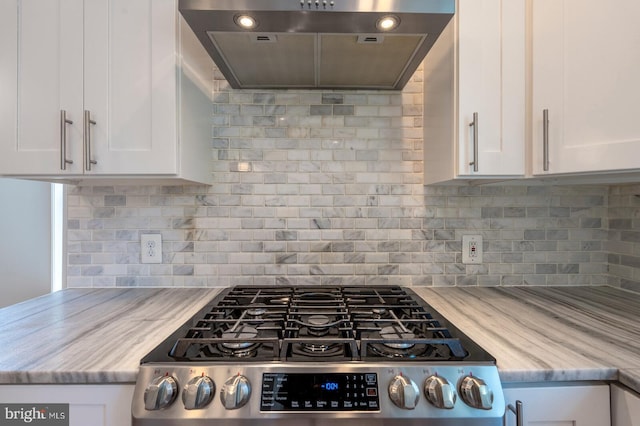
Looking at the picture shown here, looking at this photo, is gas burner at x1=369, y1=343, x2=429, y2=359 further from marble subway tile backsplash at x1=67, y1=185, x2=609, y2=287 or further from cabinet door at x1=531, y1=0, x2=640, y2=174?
cabinet door at x1=531, y1=0, x2=640, y2=174

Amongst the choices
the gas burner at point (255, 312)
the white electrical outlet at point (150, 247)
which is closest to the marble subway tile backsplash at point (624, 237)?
the gas burner at point (255, 312)

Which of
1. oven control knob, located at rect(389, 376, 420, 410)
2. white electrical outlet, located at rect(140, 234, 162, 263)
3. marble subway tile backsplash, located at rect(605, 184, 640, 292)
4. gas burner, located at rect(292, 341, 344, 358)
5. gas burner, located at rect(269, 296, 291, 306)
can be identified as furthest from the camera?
white electrical outlet, located at rect(140, 234, 162, 263)

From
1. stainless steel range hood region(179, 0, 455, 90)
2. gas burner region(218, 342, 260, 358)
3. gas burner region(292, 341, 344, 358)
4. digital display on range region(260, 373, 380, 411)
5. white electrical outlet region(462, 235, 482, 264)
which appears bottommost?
digital display on range region(260, 373, 380, 411)

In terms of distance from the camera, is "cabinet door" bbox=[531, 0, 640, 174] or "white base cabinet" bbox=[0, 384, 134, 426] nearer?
"white base cabinet" bbox=[0, 384, 134, 426]

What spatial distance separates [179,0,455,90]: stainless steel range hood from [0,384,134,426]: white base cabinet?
1.04 metres

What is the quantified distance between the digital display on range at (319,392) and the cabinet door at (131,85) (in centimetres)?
82

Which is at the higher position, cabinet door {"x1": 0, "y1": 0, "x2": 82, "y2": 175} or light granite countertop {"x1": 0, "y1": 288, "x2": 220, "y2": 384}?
cabinet door {"x1": 0, "y1": 0, "x2": 82, "y2": 175}

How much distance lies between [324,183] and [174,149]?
671 mm

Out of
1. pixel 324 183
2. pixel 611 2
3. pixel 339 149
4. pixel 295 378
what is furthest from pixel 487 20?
pixel 295 378

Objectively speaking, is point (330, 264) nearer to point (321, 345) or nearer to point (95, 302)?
point (321, 345)

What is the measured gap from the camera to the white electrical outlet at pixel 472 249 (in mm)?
1611

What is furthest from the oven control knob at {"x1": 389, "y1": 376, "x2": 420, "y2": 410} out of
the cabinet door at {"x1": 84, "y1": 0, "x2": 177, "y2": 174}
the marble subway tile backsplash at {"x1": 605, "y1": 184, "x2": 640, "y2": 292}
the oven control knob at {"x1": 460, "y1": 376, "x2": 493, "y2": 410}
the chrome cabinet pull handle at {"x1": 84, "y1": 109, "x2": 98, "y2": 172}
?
the marble subway tile backsplash at {"x1": 605, "y1": 184, "x2": 640, "y2": 292}

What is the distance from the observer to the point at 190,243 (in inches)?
62.7

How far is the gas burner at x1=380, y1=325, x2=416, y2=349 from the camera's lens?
921 millimetres
